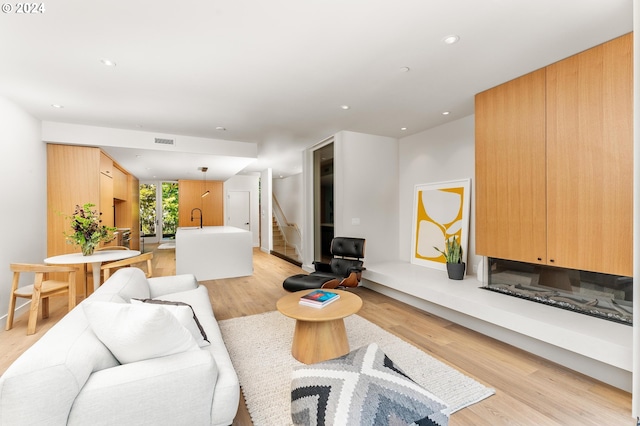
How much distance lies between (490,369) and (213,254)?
4839 mm

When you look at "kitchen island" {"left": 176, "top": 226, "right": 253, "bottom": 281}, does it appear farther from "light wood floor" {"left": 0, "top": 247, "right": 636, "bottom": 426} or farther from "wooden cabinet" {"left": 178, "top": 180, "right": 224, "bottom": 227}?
"wooden cabinet" {"left": 178, "top": 180, "right": 224, "bottom": 227}

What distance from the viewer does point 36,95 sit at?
3.36 meters

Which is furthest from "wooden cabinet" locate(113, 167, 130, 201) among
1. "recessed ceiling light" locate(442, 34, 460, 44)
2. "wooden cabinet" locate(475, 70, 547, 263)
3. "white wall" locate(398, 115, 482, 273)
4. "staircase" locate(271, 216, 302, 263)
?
"wooden cabinet" locate(475, 70, 547, 263)

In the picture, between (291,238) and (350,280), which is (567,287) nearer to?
(350,280)

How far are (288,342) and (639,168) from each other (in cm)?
299

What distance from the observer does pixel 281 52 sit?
250cm

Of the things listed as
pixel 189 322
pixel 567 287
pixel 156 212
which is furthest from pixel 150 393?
pixel 156 212

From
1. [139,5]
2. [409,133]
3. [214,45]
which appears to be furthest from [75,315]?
[409,133]

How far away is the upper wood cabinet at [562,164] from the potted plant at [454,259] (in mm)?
522

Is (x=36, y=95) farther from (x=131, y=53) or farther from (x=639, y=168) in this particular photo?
(x=639, y=168)

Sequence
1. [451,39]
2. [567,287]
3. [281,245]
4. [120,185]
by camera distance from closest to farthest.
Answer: [451,39], [567,287], [120,185], [281,245]

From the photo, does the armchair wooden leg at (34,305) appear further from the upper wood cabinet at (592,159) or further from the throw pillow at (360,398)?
the upper wood cabinet at (592,159)

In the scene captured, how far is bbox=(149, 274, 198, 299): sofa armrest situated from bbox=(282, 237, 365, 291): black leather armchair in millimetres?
1138

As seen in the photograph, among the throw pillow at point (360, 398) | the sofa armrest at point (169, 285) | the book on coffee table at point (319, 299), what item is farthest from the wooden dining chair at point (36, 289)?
the throw pillow at point (360, 398)
